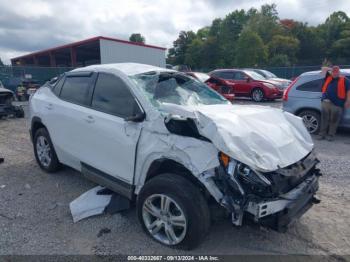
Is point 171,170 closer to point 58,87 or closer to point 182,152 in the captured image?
point 182,152

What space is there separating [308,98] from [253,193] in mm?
6153

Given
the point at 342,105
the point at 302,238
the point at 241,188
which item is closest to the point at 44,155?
the point at 241,188

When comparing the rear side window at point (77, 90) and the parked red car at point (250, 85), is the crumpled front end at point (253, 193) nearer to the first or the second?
the rear side window at point (77, 90)

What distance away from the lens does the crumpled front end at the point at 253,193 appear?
2.45 meters

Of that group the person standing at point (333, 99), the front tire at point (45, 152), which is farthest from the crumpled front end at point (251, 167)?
the person standing at point (333, 99)

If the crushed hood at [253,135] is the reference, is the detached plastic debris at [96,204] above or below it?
below

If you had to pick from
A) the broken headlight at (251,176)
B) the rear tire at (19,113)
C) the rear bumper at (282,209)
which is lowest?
the rear tire at (19,113)

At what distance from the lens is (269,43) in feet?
174

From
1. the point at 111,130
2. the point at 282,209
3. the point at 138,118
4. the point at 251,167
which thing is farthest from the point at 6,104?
the point at 282,209

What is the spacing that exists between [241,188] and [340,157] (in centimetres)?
441

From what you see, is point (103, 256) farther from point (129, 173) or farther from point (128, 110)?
point (128, 110)

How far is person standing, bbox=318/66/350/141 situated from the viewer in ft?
22.6

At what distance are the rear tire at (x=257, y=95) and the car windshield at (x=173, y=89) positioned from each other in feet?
36.1

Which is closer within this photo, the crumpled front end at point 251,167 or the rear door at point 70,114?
the crumpled front end at point 251,167
